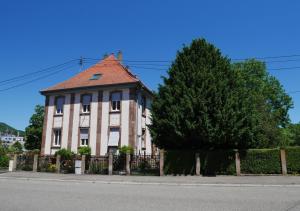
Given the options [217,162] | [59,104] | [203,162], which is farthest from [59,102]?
[217,162]

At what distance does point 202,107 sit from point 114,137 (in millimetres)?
11827

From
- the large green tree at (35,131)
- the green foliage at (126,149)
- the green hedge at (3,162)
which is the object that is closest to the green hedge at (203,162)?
the green foliage at (126,149)

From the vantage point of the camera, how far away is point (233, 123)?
2038cm

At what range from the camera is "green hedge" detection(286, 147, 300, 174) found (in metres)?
19.8

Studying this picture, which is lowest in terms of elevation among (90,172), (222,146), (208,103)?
(90,172)

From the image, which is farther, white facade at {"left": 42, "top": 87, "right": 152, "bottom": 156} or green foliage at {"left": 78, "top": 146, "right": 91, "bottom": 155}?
white facade at {"left": 42, "top": 87, "right": 152, "bottom": 156}

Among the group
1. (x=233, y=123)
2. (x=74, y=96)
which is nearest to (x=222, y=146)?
(x=233, y=123)

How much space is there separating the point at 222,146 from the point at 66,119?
17419mm

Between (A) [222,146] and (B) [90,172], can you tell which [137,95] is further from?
(A) [222,146]

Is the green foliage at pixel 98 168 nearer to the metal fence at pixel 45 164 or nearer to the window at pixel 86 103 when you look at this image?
the metal fence at pixel 45 164

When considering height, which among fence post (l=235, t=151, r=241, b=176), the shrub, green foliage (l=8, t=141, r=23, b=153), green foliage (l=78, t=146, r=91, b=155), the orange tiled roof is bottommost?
the shrub

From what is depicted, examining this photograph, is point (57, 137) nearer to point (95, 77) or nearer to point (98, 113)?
point (98, 113)

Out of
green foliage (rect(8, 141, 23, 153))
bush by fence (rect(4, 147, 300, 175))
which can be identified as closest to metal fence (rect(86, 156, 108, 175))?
bush by fence (rect(4, 147, 300, 175))

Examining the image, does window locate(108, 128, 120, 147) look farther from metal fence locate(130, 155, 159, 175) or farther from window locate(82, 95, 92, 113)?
metal fence locate(130, 155, 159, 175)
